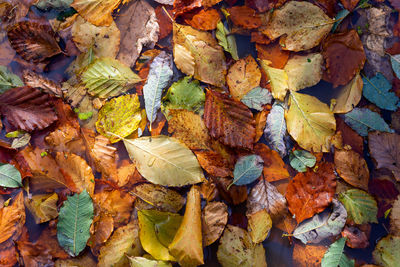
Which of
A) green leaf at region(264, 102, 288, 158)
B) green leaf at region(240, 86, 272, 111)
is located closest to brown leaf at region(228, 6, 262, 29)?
green leaf at region(240, 86, 272, 111)

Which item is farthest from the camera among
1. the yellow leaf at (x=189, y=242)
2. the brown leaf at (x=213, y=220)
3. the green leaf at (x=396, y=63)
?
the green leaf at (x=396, y=63)

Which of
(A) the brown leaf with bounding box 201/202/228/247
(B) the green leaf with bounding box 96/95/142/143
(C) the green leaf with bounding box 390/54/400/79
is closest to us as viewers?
(A) the brown leaf with bounding box 201/202/228/247

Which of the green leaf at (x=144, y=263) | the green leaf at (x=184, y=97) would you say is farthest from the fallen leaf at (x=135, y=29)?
the green leaf at (x=144, y=263)

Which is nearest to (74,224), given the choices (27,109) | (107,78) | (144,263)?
(144,263)

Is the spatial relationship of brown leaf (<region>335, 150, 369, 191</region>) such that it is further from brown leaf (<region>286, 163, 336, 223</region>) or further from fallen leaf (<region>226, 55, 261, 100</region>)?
fallen leaf (<region>226, 55, 261, 100</region>)

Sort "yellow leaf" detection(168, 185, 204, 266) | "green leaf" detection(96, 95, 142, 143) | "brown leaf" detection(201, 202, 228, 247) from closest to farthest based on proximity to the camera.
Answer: "yellow leaf" detection(168, 185, 204, 266) → "brown leaf" detection(201, 202, 228, 247) → "green leaf" detection(96, 95, 142, 143)

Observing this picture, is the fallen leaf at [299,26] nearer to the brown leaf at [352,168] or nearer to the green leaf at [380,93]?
the green leaf at [380,93]
